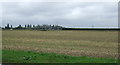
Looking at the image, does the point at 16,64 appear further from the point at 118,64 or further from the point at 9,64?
the point at 118,64

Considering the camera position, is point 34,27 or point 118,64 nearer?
point 118,64

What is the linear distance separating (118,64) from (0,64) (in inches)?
249

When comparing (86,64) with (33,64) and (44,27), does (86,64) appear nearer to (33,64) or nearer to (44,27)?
(33,64)

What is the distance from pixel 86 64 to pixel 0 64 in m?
4.58

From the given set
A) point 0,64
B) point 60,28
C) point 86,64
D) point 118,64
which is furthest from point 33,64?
point 60,28

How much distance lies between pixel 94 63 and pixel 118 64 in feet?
4.21

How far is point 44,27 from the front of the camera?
17600 centimetres

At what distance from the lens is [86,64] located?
13820 millimetres

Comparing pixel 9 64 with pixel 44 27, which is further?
pixel 44 27

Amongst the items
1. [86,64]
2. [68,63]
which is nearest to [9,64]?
[68,63]

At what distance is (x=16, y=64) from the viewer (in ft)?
46.9

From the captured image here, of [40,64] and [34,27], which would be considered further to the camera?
[34,27]

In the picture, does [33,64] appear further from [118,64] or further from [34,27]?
[34,27]

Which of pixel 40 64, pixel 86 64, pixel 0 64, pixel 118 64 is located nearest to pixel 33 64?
pixel 40 64
